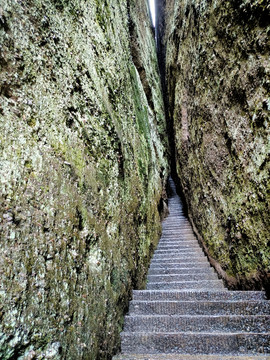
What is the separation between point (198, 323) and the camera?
2297mm

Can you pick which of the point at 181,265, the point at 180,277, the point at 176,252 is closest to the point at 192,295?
the point at 180,277

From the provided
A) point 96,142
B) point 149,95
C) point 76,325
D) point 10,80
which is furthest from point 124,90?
point 149,95

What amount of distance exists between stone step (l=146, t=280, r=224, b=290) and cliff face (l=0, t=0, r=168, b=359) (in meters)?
1.02

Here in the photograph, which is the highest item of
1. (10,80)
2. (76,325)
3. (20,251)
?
(10,80)

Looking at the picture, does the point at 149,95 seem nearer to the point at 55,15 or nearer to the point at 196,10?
the point at 196,10

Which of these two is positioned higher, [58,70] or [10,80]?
[58,70]

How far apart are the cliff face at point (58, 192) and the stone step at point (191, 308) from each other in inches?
12.8

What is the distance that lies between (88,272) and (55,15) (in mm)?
2133

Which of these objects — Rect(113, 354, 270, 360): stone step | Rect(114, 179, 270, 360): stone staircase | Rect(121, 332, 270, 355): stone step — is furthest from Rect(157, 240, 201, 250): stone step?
Rect(113, 354, 270, 360): stone step

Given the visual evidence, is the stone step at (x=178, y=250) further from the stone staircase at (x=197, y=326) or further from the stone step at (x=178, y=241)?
the stone staircase at (x=197, y=326)

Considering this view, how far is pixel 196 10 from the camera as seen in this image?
4148 millimetres

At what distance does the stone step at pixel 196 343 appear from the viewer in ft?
6.60

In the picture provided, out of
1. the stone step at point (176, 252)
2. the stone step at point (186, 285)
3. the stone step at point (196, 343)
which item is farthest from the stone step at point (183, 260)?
the stone step at point (196, 343)

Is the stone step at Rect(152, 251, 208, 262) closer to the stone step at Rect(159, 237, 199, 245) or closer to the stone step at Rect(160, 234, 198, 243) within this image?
the stone step at Rect(159, 237, 199, 245)
